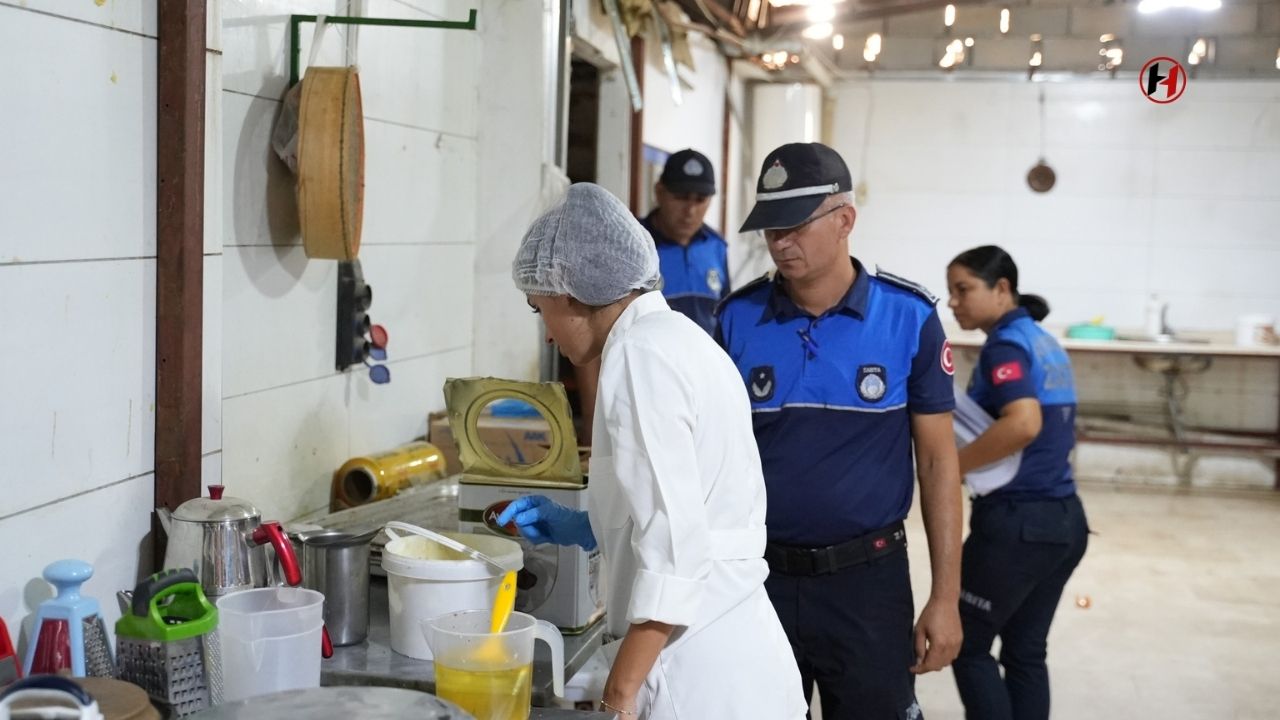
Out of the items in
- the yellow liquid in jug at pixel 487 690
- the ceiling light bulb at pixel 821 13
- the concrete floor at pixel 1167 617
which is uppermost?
the ceiling light bulb at pixel 821 13

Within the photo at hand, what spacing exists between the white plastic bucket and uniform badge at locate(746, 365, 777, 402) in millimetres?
704

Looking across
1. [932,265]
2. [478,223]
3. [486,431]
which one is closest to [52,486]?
[486,431]

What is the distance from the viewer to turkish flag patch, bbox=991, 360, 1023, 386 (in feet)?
10.8

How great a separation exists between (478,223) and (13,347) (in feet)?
7.52

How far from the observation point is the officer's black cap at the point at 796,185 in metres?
2.42

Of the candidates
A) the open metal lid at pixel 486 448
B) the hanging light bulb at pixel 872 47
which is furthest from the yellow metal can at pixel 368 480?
the hanging light bulb at pixel 872 47

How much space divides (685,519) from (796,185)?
997mm

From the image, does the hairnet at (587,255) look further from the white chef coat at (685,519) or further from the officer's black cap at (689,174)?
the officer's black cap at (689,174)

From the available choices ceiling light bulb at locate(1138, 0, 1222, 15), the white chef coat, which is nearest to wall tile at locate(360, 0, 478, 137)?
the white chef coat

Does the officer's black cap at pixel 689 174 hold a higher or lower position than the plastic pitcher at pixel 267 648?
higher

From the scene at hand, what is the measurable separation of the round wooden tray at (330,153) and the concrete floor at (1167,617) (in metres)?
2.72

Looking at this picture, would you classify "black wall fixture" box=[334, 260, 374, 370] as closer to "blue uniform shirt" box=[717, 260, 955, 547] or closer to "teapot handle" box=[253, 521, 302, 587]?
"blue uniform shirt" box=[717, 260, 955, 547]

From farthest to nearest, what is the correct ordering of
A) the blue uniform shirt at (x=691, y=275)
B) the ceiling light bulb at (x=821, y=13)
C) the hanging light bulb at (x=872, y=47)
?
1. the hanging light bulb at (x=872, y=47)
2. the ceiling light bulb at (x=821, y=13)
3. the blue uniform shirt at (x=691, y=275)

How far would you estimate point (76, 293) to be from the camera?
70.3 inches
